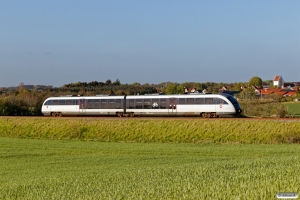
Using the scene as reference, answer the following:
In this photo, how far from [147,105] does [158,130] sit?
739 centimetres

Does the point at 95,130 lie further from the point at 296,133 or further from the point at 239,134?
the point at 296,133

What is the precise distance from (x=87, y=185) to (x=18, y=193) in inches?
66.8

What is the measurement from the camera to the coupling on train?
4138 centimetres

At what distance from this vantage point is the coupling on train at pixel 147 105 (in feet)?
136

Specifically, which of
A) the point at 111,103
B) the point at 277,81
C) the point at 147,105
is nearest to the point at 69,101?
the point at 111,103

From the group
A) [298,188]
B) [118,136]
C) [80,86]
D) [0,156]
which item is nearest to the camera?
[298,188]

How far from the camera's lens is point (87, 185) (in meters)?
Answer: 11.3

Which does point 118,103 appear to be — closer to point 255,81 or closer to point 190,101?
point 190,101

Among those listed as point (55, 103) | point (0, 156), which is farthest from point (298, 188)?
point (55, 103)

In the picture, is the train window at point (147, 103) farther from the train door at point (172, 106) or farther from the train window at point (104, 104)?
the train window at point (104, 104)

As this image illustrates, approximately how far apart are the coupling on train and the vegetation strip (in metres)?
4.23

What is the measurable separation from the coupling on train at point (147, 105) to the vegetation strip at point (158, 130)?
4.23 m

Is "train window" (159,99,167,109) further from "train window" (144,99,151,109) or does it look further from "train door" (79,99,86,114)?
"train door" (79,99,86,114)

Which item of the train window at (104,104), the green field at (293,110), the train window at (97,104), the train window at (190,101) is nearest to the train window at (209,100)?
the train window at (190,101)
